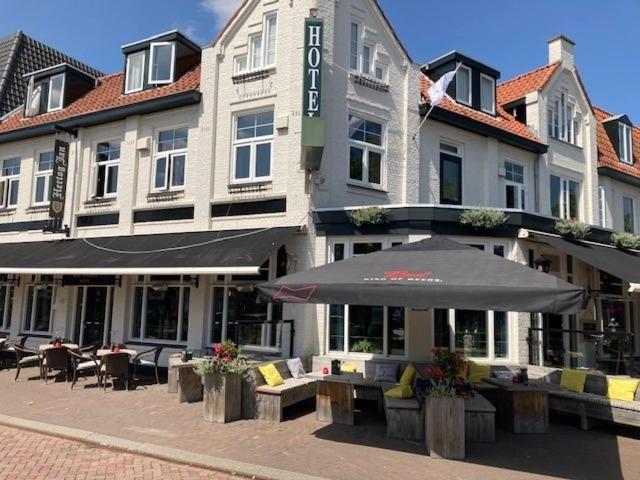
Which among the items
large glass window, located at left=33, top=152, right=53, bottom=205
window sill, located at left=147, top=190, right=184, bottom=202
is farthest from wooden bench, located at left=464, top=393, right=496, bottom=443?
large glass window, located at left=33, top=152, right=53, bottom=205

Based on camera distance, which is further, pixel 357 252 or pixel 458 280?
pixel 357 252

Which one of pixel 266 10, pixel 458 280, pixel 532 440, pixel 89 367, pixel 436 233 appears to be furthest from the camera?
pixel 266 10

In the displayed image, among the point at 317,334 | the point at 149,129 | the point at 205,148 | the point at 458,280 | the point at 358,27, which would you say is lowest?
the point at 317,334

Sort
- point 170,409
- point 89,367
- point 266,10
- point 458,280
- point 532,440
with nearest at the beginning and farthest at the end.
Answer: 1. point 458,280
2. point 532,440
3. point 170,409
4. point 89,367
5. point 266,10

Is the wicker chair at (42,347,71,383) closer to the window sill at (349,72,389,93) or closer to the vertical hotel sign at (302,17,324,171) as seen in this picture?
the vertical hotel sign at (302,17,324,171)

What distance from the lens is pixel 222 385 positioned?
8.41m

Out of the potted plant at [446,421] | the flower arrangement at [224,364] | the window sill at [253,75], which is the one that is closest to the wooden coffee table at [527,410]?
the potted plant at [446,421]

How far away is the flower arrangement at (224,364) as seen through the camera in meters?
8.54

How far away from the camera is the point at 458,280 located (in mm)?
6242

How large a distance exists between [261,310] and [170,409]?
3.37 metres

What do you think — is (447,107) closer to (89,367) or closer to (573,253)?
(573,253)

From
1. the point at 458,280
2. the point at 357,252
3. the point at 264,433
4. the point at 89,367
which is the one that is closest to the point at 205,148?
the point at 357,252

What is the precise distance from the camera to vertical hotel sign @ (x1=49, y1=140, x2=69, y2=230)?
14.9 meters

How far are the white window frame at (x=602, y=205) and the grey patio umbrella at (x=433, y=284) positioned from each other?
11994 millimetres
